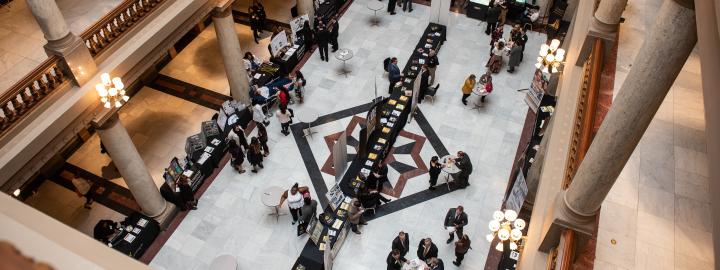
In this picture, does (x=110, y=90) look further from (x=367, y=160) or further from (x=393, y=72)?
(x=393, y=72)

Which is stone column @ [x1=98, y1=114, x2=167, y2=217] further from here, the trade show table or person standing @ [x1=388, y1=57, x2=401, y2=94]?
person standing @ [x1=388, y1=57, x2=401, y2=94]

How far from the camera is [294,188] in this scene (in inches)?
422

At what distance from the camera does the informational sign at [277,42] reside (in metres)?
14.1

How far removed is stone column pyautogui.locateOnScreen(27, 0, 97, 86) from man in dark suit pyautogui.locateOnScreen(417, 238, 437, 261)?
641 cm

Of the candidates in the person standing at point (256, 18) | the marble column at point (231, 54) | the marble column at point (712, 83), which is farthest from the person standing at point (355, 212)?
the marble column at point (712, 83)

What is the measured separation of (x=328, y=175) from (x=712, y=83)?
Result: 9526 mm

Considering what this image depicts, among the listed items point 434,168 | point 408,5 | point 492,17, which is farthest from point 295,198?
point 408,5

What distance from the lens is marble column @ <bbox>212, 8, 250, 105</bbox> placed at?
11.9 meters

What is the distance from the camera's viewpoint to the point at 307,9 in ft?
A: 51.6

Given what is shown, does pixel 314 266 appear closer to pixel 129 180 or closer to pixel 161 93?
pixel 129 180

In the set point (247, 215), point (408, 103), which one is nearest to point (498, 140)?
point (408, 103)

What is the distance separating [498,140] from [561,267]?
7.38 meters

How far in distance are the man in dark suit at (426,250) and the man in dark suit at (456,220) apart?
0.74m

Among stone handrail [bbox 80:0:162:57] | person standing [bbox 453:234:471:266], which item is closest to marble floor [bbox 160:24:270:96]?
stone handrail [bbox 80:0:162:57]
